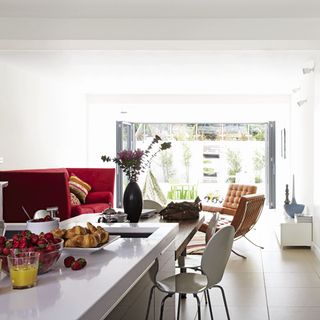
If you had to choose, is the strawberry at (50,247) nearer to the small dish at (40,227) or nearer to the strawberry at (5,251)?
the strawberry at (5,251)

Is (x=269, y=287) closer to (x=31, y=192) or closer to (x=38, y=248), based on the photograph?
(x=31, y=192)

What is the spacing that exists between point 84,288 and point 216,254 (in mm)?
1570

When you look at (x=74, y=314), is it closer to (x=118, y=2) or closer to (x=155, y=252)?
(x=155, y=252)

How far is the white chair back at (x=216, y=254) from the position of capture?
2900 mm

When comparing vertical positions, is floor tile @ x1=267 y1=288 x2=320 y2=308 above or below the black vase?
below

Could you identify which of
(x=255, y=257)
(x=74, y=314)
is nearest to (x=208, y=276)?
(x=74, y=314)

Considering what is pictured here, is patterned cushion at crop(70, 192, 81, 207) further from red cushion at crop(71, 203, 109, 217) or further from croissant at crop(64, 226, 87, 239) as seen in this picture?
croissant at crop(64, 226, 87, 239)

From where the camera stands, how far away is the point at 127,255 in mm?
1970

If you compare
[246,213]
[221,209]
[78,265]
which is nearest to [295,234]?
[246,213]

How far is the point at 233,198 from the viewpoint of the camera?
31.3 feet

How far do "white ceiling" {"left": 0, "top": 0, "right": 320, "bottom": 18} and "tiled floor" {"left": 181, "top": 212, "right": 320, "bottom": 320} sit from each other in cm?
267

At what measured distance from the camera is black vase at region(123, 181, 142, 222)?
379 cm

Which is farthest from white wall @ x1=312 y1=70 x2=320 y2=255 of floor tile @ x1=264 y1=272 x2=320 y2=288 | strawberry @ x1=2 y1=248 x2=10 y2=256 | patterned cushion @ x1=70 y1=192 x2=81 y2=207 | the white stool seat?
strawberry @ x1=2 y1=248 x2=10 y2=256

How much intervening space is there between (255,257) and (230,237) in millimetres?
3639
